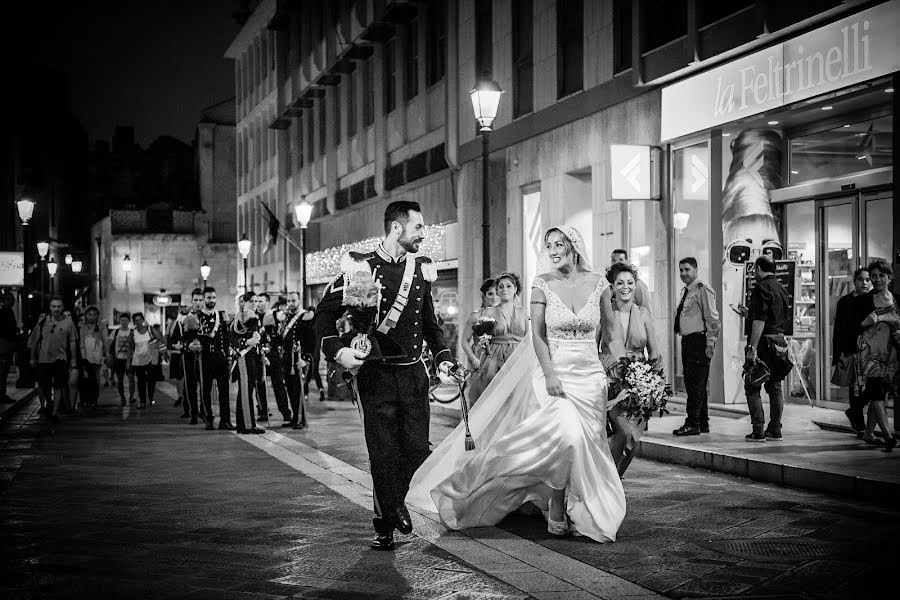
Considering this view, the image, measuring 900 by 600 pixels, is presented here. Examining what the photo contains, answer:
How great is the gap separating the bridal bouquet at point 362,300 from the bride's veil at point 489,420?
133cm

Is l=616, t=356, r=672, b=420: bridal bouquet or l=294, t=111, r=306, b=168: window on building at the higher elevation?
l=294, t=111, r=306, b=168: window on building

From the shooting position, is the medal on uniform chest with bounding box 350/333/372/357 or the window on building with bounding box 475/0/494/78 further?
the window on building with bounding box 475/0/494/78

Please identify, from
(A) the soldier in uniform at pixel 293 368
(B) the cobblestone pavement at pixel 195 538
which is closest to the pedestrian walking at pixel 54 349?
(A) the soldier in uniform at pixel 293 368

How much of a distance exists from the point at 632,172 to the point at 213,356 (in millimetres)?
7036

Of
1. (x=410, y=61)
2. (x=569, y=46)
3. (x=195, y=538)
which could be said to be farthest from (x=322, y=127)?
(x=195, y=538)

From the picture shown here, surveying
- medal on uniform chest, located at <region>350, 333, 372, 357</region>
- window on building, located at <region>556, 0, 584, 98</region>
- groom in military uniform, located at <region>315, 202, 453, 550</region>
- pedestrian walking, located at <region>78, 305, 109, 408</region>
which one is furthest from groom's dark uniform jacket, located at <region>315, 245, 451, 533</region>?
window on building, located at <region>556, 0, 584, 98</region>

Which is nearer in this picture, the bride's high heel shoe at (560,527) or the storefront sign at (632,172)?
the bride's high heel shoe at (560,527)

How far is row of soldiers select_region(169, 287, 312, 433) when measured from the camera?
1442 centimetres

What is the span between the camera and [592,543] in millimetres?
6789

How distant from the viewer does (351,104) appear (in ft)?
117

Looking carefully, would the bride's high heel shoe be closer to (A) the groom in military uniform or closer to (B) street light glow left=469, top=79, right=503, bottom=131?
(A) the groom in military uniform

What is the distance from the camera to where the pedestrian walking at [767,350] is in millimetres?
11227

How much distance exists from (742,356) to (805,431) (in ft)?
11.7

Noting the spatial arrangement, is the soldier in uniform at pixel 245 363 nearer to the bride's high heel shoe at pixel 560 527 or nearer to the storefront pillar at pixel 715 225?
the storefront pillar at pixel 715 225
